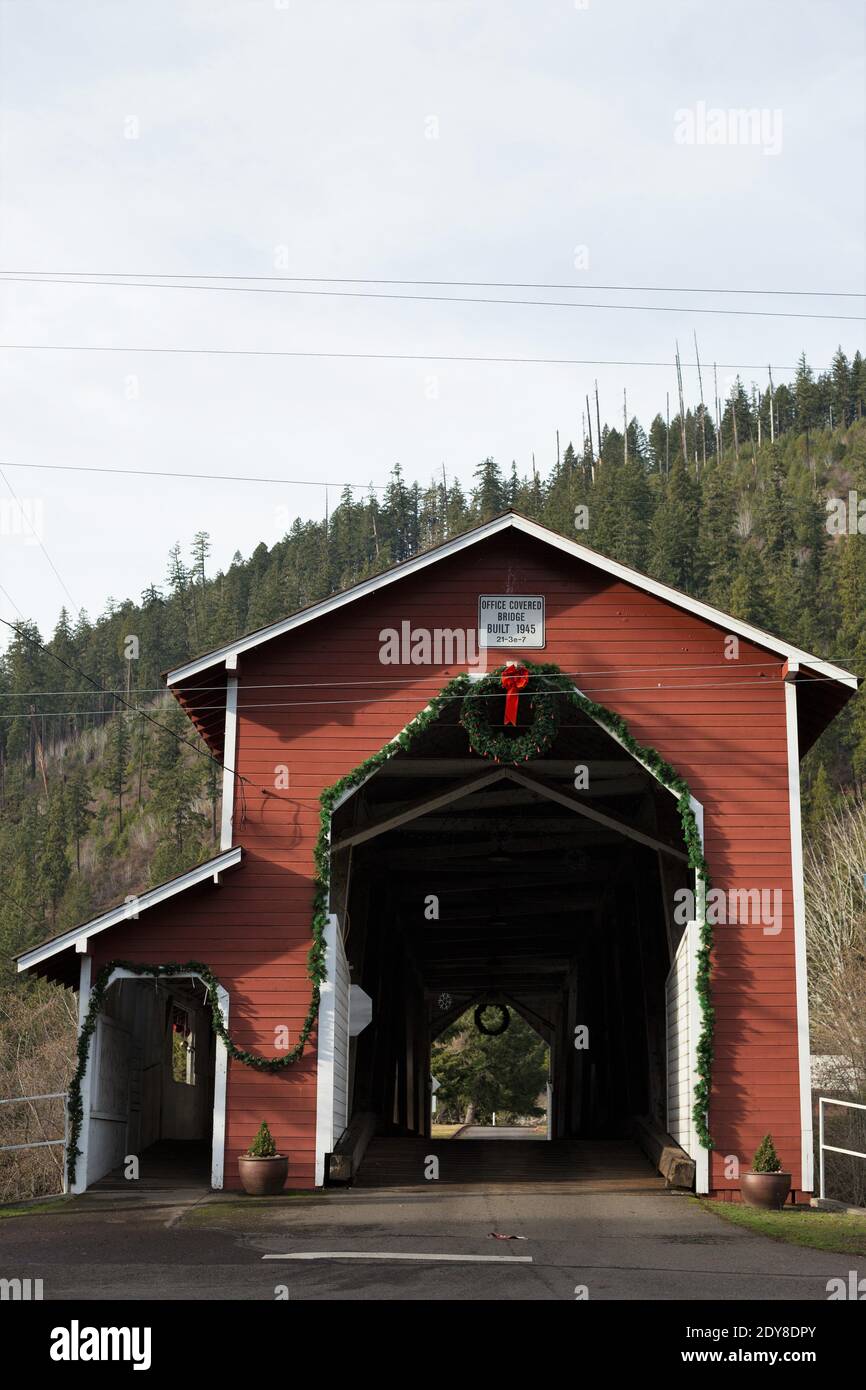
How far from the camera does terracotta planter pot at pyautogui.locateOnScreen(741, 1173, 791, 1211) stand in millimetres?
14859

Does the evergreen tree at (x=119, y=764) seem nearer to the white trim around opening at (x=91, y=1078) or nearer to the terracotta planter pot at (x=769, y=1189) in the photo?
the white trim around opening at (x=91, y=1078)

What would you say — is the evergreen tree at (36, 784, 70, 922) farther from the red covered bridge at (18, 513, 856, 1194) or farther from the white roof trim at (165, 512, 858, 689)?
the white roof trim at (165, 512, 858, 689)

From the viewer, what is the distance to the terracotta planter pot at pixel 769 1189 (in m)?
14.9

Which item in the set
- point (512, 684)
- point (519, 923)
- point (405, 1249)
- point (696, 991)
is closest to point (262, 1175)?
point (405, 1249)

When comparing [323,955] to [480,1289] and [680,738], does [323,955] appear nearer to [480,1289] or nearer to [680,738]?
[680,738]

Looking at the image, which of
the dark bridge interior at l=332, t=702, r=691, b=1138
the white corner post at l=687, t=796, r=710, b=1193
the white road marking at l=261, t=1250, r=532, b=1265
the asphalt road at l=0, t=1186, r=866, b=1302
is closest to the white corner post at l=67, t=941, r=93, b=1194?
the asphalt road at l=0, t=1186, r=866, b=1302

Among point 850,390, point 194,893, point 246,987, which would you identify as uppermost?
point 850,390

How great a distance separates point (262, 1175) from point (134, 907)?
3.25 meters

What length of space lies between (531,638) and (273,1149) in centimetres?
634

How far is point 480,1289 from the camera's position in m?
9.41

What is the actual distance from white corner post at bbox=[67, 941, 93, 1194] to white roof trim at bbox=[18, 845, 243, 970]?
0.31m

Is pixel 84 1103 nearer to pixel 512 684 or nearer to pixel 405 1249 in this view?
pixel 405 1249

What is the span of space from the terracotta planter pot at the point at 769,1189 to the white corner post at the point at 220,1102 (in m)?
5.59
